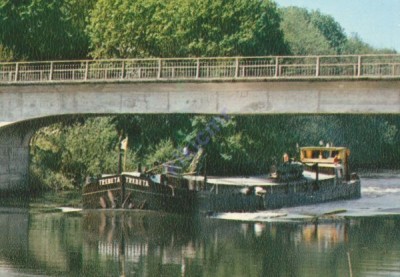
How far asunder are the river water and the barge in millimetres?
661

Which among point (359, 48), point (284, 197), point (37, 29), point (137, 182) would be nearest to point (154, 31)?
point (37, 29)

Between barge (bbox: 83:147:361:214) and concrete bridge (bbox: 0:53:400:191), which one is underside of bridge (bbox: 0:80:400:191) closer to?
concrete bridge (bbox: 0:53:400:191)

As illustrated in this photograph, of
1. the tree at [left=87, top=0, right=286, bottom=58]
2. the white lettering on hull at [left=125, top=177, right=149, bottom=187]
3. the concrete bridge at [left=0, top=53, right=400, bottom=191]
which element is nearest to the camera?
the white lettering on hull at [left=125, top=177, right=149, bottom=187]

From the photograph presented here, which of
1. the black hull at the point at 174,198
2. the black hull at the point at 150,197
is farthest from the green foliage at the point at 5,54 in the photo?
the black hull at the point at 150,197

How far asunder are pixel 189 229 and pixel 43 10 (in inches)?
1241

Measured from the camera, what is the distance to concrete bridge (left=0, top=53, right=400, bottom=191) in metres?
50.6

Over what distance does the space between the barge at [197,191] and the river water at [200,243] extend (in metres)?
0.66

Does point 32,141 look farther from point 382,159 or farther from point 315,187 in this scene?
point 382,159

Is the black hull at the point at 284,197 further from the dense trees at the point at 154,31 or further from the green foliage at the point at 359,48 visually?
the green foliage at the point at 359,48

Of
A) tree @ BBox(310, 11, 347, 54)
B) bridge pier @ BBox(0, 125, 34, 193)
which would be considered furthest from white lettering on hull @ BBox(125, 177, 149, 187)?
tree @ BBox(310, 11, 347, 54)

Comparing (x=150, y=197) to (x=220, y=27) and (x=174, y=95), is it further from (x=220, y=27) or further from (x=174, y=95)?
(x=220, y=27)

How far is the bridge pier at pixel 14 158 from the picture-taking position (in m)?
60.6

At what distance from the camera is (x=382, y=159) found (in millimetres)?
106812

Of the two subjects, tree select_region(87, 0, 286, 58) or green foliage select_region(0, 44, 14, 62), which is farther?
tree select_region(87, 0, 286, 58)
